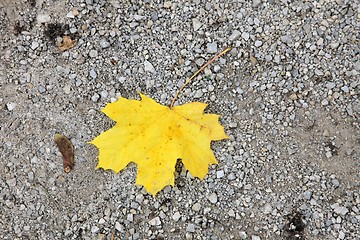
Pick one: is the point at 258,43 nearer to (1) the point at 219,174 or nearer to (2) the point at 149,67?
(2) the point at 149,67

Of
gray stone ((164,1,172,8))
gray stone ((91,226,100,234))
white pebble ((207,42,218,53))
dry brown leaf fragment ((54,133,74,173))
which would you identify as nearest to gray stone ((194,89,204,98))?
white pebble ((207,42,218,53))

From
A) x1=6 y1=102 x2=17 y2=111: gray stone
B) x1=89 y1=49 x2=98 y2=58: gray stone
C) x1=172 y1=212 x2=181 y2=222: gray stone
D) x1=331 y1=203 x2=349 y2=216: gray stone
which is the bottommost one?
x1=331 y1=203 x2=349 y2=216: gray stone

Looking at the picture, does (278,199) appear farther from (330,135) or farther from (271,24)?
(271,24)

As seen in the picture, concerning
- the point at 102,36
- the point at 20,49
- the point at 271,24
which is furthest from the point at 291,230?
the point at 20,49

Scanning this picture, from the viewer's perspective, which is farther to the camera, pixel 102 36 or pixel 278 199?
pixel 102 36

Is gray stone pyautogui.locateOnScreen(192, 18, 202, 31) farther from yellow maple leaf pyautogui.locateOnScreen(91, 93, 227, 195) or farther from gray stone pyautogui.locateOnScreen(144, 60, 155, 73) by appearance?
yellow maple leaf pyautogui.locateOnScreen(91, 93, 227, 195)

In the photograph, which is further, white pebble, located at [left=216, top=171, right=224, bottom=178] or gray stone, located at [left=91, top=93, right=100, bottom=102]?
gray stone, located at [left=91, top=93, right=100, bottom=102]
